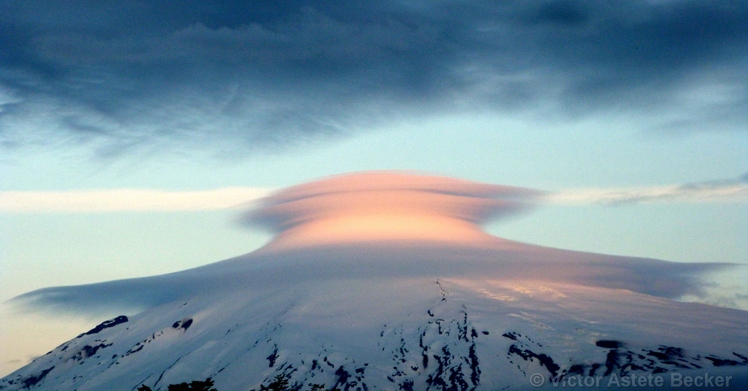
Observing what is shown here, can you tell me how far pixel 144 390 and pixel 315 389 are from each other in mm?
32693

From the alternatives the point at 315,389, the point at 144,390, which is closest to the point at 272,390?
the point at 315,389

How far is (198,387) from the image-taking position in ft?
449

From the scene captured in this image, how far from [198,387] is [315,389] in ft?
71.1

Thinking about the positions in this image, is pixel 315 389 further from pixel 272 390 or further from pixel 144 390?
pixel 144 390

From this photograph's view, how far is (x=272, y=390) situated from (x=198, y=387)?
13521 mm

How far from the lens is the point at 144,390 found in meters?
142

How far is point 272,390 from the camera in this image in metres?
139

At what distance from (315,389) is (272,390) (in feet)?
27.1

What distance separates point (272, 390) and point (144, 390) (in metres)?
25.1

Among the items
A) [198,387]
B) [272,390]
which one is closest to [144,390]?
[198,387]

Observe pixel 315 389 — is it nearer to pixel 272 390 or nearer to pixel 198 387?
pixel 272 390

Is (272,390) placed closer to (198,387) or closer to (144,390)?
(198,387)

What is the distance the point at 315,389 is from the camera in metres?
141
